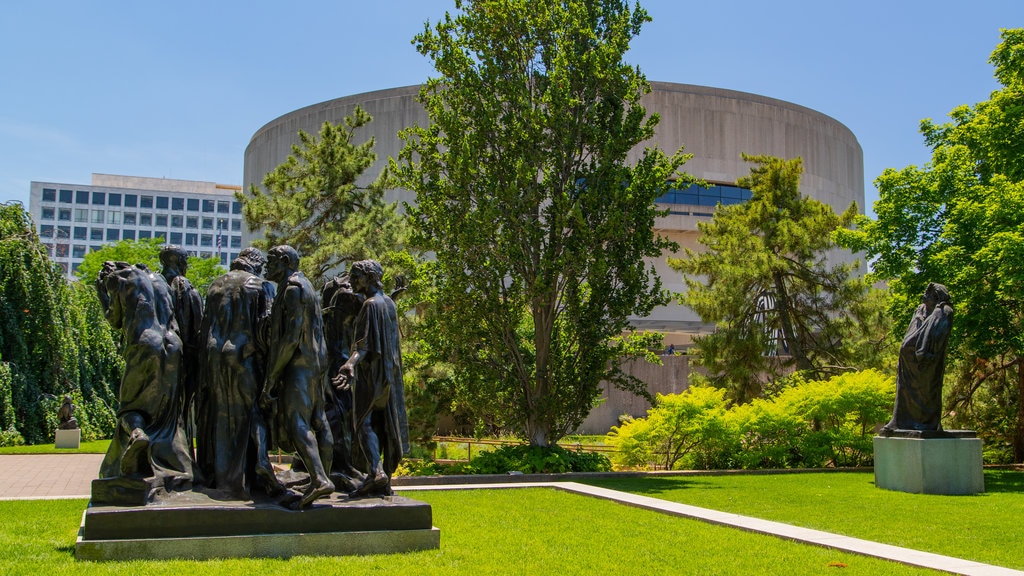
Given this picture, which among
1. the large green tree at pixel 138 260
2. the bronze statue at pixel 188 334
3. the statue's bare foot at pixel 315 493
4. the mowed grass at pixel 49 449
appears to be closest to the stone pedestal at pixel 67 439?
the mowed grass at pixel 49 449

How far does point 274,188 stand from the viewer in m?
27.7

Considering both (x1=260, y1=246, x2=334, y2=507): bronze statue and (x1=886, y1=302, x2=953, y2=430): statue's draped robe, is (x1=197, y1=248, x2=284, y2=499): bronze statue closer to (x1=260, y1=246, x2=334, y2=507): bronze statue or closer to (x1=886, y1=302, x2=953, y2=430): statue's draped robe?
(x1=260, y1=246, x2=334, y2=507): bronze statue

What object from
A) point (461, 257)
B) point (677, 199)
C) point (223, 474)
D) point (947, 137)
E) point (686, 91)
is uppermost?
point (686, 91)

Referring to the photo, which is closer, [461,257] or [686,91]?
[461,257]

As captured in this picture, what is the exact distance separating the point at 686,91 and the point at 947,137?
101ft

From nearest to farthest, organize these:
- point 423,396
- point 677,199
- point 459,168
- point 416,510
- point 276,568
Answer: point 276,568 → point 416,510 → point 459,168 → point 423,396 → point 677,199

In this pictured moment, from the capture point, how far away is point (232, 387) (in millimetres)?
8234

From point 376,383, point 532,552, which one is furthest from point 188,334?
point 532,552

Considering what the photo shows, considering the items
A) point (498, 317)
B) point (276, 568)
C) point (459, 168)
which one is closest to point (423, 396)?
point (498, 317)

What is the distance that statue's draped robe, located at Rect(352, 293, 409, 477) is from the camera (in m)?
8.95

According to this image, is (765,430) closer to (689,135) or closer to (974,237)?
(974,237)

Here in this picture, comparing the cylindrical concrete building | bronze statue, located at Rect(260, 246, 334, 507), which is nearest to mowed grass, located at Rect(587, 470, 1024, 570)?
bronze statue, located at Rect(260, 246, 334, 507)

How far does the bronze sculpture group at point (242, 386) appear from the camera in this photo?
8.01 metres

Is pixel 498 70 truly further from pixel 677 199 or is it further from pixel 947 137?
pixel 677 199
